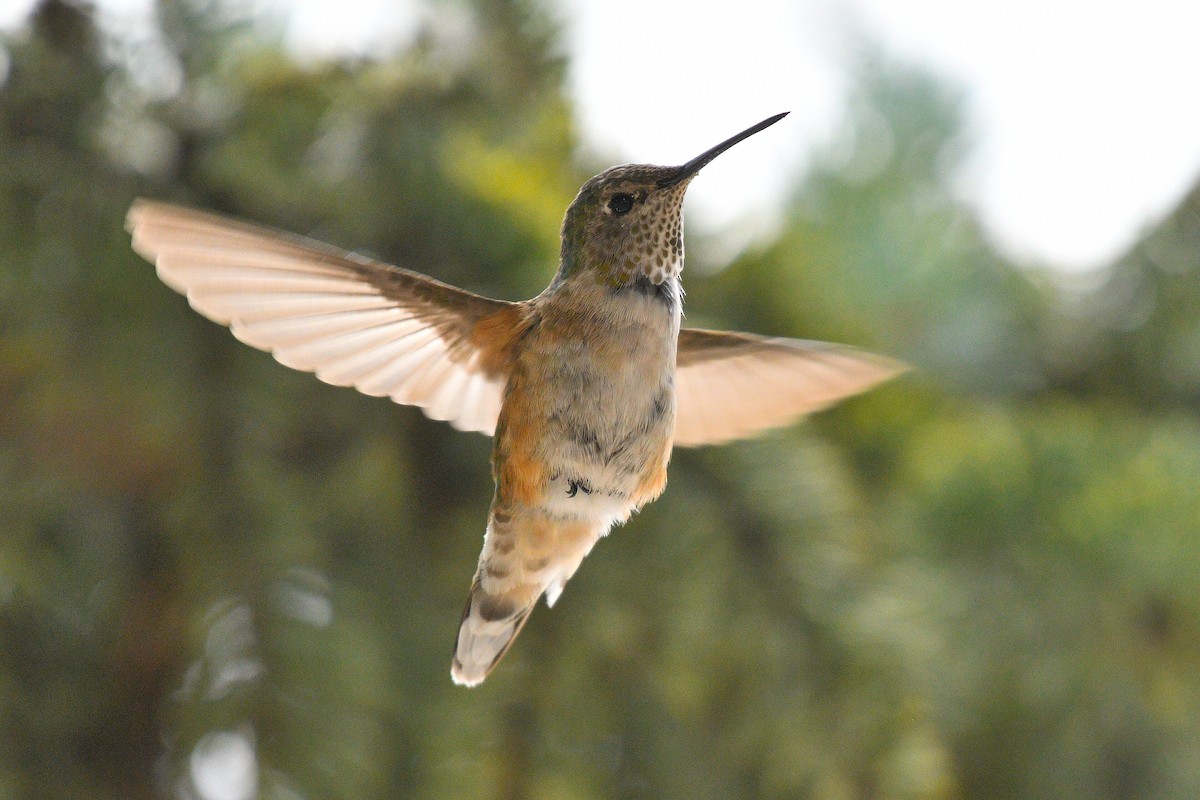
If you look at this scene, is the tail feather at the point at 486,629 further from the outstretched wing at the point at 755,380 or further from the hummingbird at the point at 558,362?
the outstretched wing at the point at 755,380

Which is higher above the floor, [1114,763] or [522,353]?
[522,353]

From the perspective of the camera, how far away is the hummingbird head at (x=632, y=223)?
2.67 ft

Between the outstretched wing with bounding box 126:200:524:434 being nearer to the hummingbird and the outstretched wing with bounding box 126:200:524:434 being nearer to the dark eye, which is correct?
the hummingbird

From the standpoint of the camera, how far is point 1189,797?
132 centimetres

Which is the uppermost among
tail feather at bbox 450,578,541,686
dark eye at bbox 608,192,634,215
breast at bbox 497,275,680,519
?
dark eye at bbox 608,192,634,215

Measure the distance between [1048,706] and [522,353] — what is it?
90cm

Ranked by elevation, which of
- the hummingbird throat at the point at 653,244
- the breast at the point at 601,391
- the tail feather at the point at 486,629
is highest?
the hummingbird throat at the point at 653,244

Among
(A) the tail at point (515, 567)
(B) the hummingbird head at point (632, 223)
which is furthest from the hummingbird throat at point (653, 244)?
(A) the tail at point (515, 567)

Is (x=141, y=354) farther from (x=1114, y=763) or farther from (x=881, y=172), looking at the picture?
(x=1114, y=763)

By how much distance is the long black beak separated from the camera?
67 cm

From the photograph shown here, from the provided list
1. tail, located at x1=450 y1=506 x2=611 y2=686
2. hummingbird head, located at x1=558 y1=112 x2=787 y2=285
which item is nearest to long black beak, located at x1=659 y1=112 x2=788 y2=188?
hummingbird head, located at x1=558 y1=112 x2=787 y2=285

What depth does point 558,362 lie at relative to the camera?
0.81 meters

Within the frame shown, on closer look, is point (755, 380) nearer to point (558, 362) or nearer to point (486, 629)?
point (558, 362)

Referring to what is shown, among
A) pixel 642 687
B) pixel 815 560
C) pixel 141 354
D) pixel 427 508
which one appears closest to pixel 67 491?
pixel 141 354
